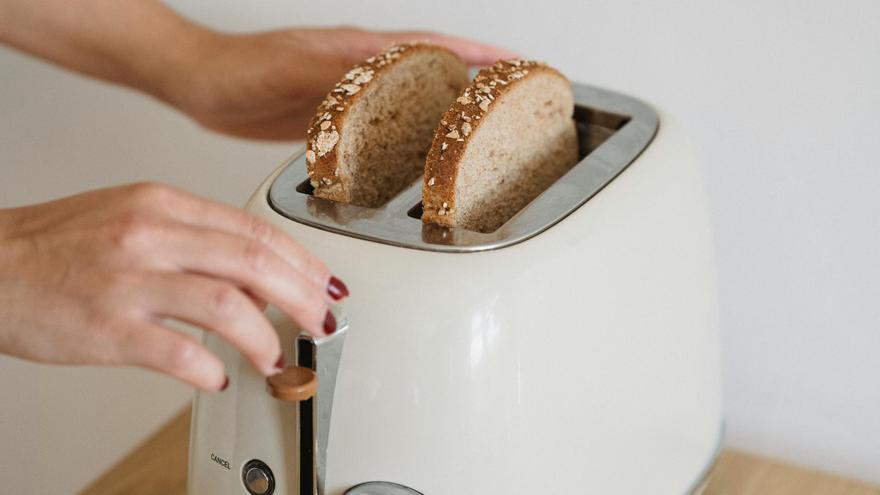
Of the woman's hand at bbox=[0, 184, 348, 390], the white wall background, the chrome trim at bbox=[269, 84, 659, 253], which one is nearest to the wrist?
the white wall background

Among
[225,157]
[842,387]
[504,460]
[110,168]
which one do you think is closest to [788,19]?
[842,387]

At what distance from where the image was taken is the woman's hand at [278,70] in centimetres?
90

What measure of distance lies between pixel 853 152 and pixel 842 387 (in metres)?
0.23

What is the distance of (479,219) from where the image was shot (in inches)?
25.1

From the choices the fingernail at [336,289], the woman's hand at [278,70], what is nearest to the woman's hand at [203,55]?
the woman's hand at [278,70]

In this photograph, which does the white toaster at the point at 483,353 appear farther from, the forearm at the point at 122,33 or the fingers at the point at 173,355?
the forearm at the point at 122,33

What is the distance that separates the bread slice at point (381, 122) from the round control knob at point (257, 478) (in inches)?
6.9

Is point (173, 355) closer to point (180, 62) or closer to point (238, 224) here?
point (238, 224)

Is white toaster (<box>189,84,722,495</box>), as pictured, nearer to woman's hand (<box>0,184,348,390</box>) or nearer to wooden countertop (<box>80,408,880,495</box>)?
woman's hand (<box>0,184,348,390</box>)

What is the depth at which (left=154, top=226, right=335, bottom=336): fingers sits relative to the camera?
1.68 feet

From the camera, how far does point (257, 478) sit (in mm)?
609

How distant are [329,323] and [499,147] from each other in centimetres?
19

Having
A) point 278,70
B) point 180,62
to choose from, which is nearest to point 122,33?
point 180,62

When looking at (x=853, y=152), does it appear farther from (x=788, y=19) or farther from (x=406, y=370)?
(x=406, y=370)
